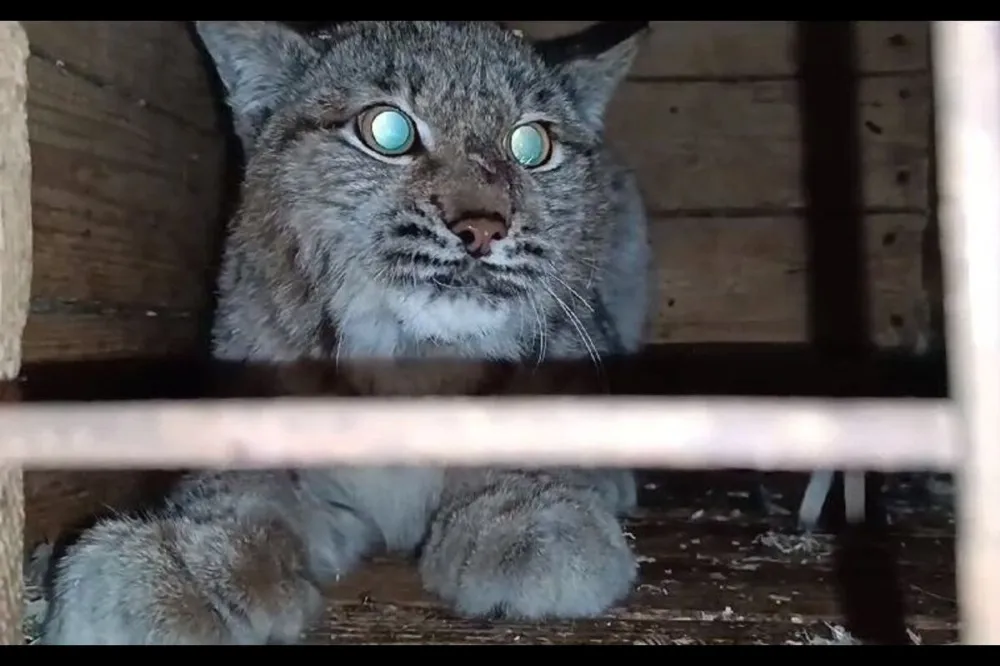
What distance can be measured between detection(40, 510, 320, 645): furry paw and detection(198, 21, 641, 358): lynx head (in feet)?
1.17

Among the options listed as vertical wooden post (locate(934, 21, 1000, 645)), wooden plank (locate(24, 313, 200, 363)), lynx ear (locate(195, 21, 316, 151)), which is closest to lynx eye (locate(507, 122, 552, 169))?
lynx ear (locate(195, 21, 316, 151))

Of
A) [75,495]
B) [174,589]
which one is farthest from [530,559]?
[75,495]

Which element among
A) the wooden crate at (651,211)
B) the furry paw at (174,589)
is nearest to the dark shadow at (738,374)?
the wooden crate at (651,211)

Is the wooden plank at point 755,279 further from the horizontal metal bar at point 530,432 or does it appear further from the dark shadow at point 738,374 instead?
the horizontal metal bar at point 530,432

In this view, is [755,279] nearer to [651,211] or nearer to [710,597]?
[651,211]

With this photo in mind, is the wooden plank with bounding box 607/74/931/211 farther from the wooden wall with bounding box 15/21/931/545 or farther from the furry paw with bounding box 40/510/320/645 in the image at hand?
the furry paw with bounding box 40/510/320/645

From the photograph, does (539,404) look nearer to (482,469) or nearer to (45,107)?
(482,469)

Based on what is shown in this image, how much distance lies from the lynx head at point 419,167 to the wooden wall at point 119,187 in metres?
0.14

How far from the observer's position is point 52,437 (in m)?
0.78

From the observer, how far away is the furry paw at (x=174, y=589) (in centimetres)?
111

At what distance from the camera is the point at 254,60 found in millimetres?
1597

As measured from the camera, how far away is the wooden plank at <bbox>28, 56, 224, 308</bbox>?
1363 millimetres

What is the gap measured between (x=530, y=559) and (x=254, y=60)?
2.62 feet

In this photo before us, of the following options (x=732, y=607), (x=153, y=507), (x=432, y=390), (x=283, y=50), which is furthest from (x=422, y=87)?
(x=732, y=607)
